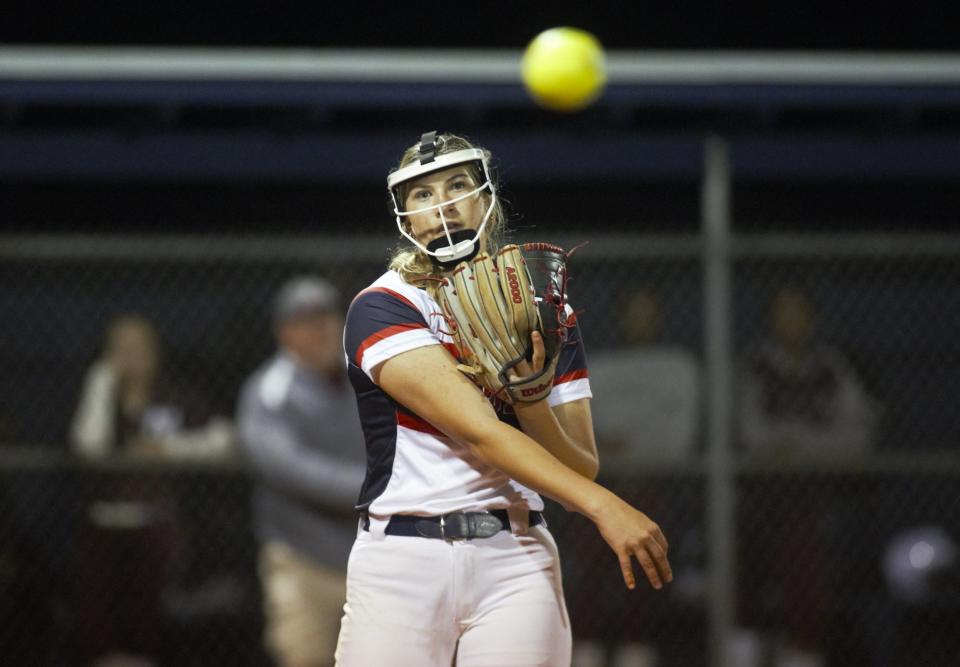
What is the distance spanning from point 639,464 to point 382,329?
3122 millimetres

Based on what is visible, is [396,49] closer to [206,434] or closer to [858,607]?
[206,434]

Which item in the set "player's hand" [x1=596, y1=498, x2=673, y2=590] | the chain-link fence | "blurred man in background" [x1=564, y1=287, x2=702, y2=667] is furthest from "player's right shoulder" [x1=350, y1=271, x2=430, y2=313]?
"blurred man in background" [x1=564, y1=287, x2=702, y2=667]

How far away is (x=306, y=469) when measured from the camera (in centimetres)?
488

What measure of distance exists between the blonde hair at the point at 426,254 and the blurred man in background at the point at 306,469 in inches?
88.0

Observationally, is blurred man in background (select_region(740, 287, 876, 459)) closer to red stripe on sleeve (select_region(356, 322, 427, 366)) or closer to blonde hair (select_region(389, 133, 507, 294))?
blonde hair (select_region(389, 133, 507, 294))

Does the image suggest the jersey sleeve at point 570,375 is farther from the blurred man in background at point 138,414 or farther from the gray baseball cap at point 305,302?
the blurred man in background at point 138,414

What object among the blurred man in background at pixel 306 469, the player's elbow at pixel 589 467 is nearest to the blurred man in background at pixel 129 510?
the blurred man in background at pixel 306 469

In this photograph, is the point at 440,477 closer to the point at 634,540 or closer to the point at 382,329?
the point at 382,329

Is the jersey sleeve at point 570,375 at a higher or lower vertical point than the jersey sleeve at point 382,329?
lower

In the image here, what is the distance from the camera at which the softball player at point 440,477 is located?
246 cm

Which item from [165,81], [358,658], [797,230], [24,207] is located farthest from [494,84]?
[358,658]

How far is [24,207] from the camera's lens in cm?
891

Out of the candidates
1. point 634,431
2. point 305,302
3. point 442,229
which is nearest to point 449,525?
point 442,229

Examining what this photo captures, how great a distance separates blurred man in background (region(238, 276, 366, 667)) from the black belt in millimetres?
2273
